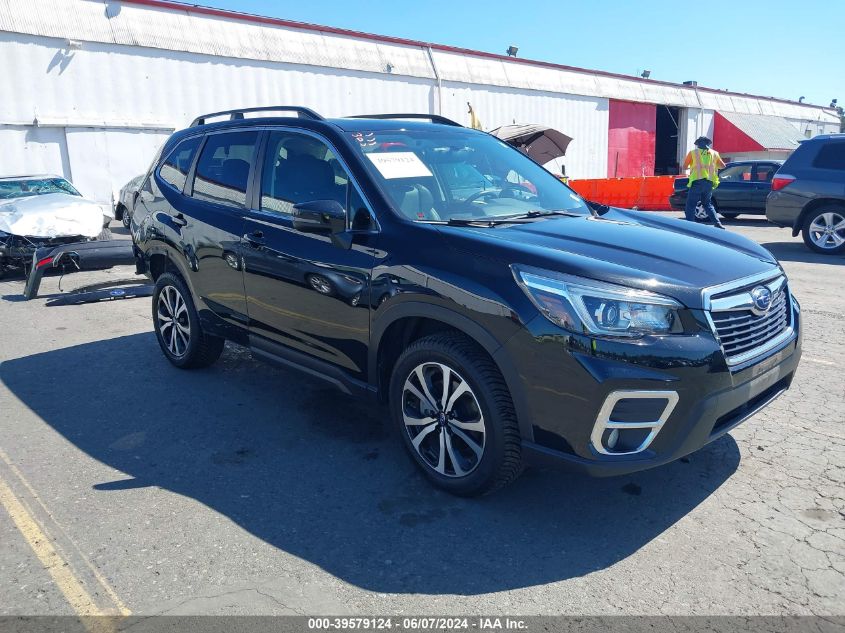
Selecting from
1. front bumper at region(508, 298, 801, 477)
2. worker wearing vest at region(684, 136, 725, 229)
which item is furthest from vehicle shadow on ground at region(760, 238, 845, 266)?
front bumper at region(508, 298, 801, 477)

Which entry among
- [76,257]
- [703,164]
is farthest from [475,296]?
[703,164]

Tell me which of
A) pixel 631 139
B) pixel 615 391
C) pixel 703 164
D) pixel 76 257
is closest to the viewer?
pixel 615 391

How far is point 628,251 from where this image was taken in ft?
10.7

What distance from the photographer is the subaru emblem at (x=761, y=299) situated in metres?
3.17

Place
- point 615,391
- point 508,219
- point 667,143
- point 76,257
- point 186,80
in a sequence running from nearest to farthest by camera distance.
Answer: point 615,391 → point 508,219 → point 76,257 → point 186,80 → point 667,143

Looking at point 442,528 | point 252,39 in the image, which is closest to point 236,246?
point 442,528

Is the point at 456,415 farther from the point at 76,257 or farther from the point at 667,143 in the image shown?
the point at 667,143

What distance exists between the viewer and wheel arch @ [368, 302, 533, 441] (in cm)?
300

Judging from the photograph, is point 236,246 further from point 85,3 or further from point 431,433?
point 85,3

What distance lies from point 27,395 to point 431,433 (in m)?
3.47

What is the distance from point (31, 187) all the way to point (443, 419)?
1080 centimetres

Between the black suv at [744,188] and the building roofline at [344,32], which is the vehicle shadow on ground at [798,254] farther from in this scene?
the building roofline at [344,32]

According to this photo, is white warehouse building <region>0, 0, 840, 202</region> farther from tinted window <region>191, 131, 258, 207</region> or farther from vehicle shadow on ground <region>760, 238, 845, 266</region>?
tinted window <region>191, 131, 258, 207</region>

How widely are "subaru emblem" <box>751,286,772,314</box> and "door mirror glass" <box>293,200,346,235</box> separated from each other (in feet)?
6.76
